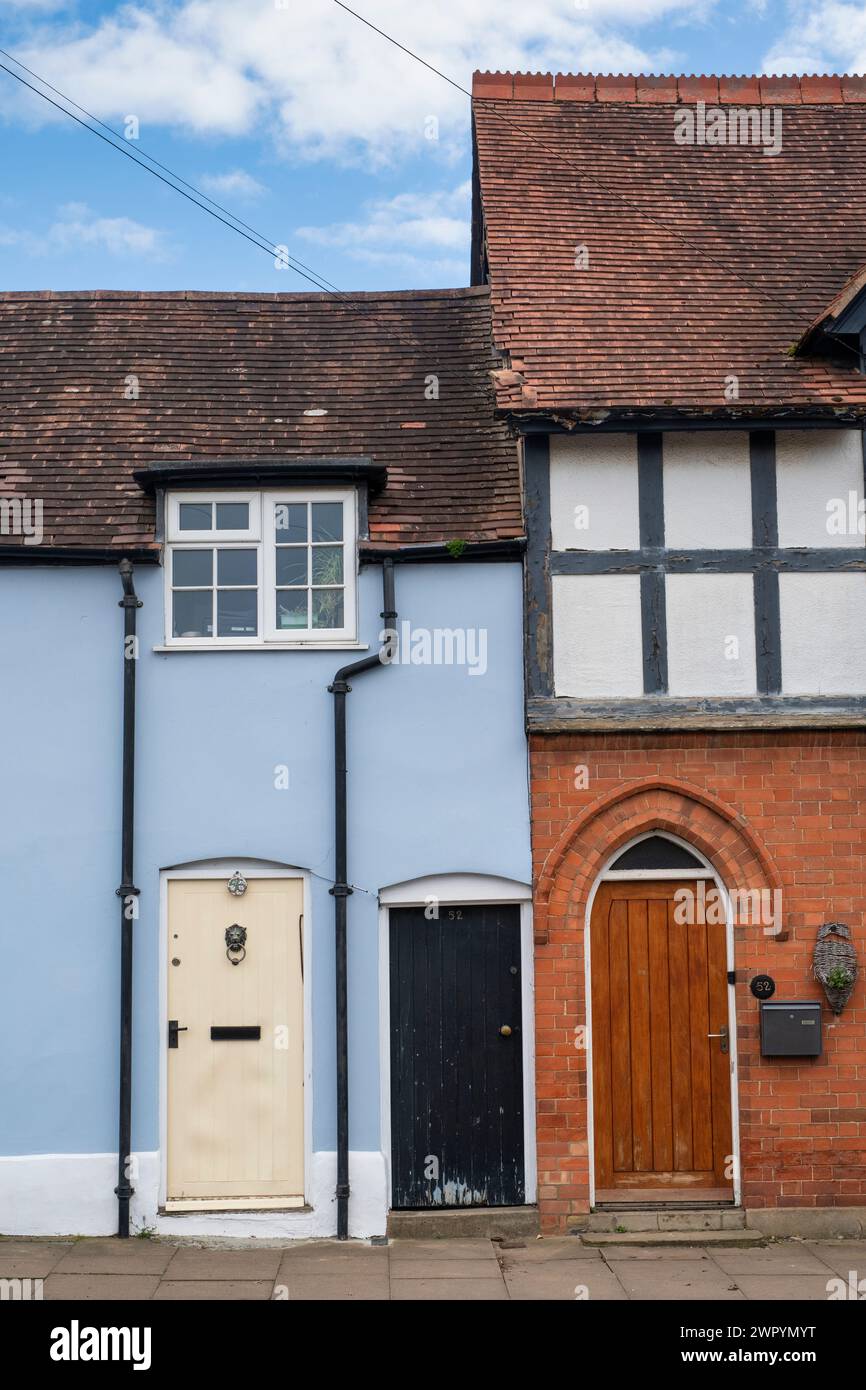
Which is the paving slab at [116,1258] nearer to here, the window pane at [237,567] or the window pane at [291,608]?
the window pane at [291,608]

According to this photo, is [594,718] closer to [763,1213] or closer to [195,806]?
[195,806]

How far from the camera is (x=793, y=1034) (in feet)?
29.6

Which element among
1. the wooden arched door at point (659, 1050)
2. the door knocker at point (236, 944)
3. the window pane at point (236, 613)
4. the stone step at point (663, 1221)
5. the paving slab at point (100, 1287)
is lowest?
the paving slab at point (100, 1287)

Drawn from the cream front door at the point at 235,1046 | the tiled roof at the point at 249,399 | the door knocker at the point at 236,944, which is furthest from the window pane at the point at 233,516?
the door knocker at the point at 236,944

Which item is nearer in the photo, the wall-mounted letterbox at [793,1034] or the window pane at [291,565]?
the wall-mounted letterbox at [793,1034]

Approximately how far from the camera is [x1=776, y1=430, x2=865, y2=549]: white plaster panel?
9484 millimetres

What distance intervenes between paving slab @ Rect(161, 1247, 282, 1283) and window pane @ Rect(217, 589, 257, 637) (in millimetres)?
4362

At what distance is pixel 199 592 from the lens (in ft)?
31.7

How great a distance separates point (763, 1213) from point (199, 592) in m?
6.07

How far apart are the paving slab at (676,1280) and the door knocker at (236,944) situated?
3.28 meters

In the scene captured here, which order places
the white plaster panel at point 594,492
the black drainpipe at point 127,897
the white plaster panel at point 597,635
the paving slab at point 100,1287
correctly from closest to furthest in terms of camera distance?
1. the paving slab at point 100,1287
2. the black drainpipe at point 127,897
3. the white plaster panel at point 597,635
4. the white plaster panel at point 594,492

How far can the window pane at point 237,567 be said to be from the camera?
9.67 meters

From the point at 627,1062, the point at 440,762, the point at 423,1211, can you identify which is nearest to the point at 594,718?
the point at 440,762

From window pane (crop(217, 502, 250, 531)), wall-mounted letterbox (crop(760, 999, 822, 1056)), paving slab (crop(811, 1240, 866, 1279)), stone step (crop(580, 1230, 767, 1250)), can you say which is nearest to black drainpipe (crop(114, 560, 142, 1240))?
window pane (crop(217, 502, 250, 531))
